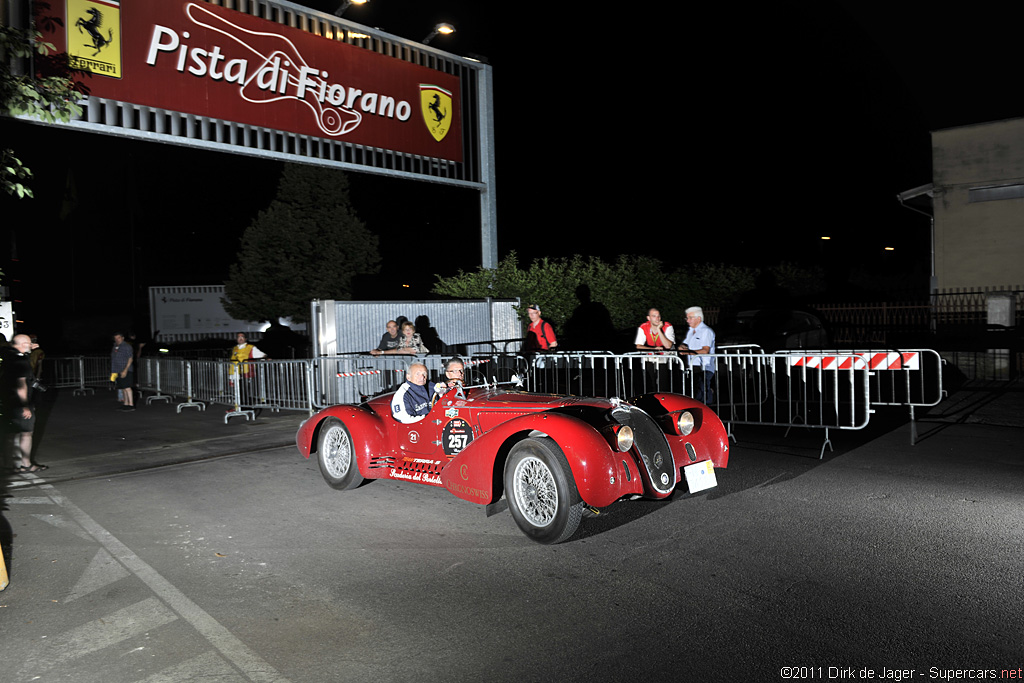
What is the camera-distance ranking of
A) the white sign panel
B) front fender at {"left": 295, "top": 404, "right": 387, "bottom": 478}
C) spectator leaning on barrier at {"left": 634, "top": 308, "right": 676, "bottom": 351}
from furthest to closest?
spectator leaning on barrier at {"left": 634, "top": 308, "right": 676, "bottom": 351}
the white sign panel
front fender at {"left": 295, "top": 404, "right": 387, "bottom": 478}

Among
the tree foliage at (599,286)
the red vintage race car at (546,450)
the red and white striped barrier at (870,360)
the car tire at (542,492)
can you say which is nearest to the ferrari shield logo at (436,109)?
the tree foliage at (599,286)

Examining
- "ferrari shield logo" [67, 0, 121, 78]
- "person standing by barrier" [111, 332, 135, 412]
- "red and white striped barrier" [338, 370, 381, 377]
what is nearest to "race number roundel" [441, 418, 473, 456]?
"red and white striped barrier" [338, 370, 381, 377]

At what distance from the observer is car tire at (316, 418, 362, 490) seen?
23.3 feet

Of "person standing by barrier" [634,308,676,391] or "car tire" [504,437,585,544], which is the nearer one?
"car tire" [504,437,585,544]

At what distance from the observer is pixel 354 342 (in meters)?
13.9

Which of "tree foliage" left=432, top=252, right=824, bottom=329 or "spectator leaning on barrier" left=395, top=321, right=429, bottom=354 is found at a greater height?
"tree foliage" left=432, top=252, right=824, bottom=329

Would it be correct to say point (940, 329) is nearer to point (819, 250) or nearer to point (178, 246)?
point (819, 250)

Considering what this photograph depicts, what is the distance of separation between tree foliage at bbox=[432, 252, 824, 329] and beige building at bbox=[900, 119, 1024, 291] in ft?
20.4

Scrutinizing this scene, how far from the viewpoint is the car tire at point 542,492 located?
518 cm

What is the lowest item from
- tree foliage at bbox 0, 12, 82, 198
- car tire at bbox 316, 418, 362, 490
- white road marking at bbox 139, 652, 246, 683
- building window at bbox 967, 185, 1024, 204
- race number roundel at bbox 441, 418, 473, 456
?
white road marking at bbox 139, 652, 246, 683

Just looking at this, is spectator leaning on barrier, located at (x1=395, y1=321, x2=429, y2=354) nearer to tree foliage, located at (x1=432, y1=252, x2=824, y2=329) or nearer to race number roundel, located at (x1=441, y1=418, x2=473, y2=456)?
tree foliage, located at (x1=432, y1=252, x2=824, y2=329)

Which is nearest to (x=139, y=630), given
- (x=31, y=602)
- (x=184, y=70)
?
(x=31, y=602)

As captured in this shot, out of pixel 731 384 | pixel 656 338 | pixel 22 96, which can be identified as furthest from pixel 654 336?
pixel 22 96

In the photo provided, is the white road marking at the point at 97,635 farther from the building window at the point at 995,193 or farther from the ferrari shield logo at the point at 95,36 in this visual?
the building window at the point at 995,193
